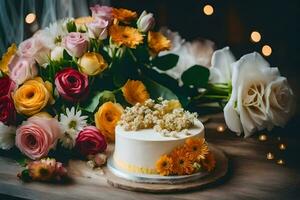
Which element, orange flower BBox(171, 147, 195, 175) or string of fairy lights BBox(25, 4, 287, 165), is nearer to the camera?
orange flower BBox(171, 147, 195, 175)

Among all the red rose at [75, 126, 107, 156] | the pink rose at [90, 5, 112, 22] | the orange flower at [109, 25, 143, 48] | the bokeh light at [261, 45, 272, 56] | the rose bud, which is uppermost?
the pink rose at [90, 5, 112, 22]

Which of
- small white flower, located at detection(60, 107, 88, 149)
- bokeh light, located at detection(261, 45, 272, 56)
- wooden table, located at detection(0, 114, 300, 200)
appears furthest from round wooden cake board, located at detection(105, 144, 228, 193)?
bokeh light, located at detection(261, 45, 272, 56)

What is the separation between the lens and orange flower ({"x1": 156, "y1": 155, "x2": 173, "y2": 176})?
1.08 metres

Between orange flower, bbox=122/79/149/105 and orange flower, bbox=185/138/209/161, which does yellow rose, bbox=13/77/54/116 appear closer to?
orange flower, bbox=122/79/149/105

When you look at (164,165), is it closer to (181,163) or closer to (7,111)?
(181,163)

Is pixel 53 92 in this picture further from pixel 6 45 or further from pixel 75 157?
pixel 6 45

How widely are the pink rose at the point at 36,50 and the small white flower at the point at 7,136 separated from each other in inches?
6.2

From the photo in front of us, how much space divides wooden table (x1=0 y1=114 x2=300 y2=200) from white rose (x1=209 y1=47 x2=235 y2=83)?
268mm

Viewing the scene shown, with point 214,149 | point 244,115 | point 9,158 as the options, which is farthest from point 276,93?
point 9,158

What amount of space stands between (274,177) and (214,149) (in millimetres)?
168

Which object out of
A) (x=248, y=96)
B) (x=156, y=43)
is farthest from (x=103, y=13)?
(x=248, y=96)

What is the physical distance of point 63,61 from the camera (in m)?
1.30

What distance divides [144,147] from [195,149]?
0.09 metres

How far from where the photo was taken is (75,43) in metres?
1.26
